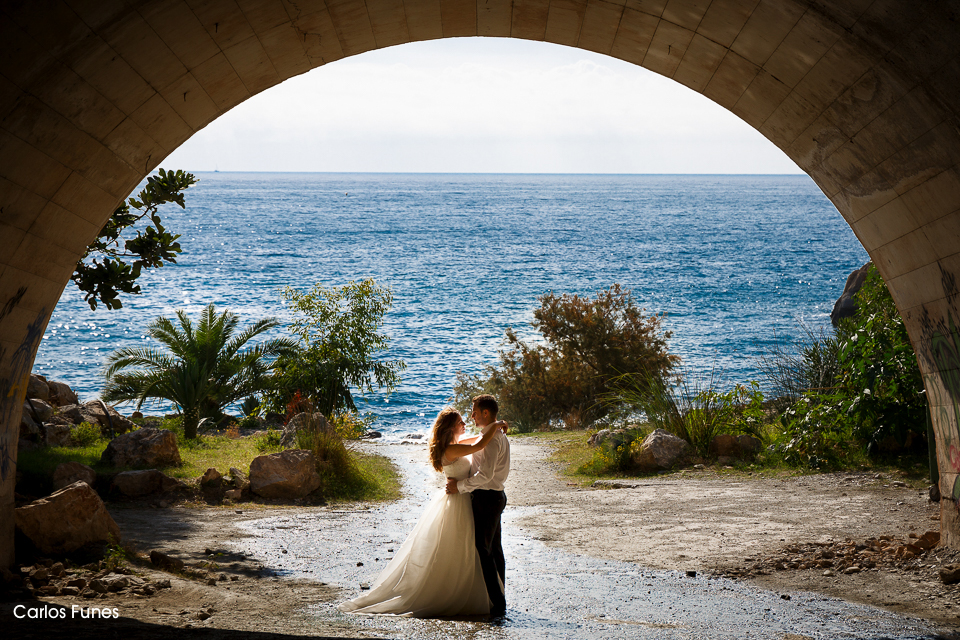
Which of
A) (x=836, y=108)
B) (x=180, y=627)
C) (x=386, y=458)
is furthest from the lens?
(x=386, y=458)

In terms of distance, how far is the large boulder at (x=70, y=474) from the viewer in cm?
904

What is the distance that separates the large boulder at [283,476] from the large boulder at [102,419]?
4729 millimetres

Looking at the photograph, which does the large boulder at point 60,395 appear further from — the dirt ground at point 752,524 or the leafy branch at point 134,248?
the dirt ground at point 752,524

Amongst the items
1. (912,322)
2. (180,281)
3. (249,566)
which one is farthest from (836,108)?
(180,281)

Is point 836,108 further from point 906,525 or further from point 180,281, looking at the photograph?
point 180,281

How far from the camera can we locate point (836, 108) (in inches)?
211

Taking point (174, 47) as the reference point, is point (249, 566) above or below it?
below

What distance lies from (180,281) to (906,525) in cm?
5942

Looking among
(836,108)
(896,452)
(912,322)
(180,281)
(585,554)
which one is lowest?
(585,554)

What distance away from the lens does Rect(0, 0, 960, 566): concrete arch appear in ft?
14.8

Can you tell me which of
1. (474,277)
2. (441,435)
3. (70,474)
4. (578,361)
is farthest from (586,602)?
(474,277)

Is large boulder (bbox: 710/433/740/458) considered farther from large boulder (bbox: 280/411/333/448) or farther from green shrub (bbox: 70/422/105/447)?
green shrub (bbox: 70/422/105/447)

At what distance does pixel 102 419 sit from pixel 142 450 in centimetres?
349

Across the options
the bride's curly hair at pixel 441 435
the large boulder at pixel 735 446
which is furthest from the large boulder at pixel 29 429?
the large boulder at pixel 735 446
